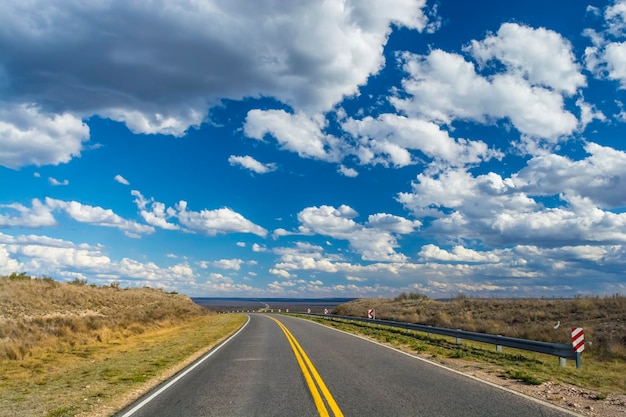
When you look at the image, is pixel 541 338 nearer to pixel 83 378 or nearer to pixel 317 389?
pixel 317 389

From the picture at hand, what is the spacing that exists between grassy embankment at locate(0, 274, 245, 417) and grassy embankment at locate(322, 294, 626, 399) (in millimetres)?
9564

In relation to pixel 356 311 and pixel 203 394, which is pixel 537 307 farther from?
pixel 356 311

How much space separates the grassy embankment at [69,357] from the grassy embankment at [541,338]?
9564 millimetres

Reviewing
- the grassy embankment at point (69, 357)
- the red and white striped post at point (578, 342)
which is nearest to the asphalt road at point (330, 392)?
the grassy embankment at point (69, 357)

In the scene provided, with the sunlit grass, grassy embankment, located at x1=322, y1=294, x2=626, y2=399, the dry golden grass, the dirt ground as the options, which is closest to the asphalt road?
the dirt ground

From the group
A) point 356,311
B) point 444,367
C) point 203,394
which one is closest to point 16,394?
point 203,394

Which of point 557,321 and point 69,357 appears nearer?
point 69,357

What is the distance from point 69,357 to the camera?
60.0 feet

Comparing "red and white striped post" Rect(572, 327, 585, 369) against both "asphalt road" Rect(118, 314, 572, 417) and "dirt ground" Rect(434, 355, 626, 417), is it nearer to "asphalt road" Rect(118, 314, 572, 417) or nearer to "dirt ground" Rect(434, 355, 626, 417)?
"dirt ground" Rect(434, 355, 626, 417)

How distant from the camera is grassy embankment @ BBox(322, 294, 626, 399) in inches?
486

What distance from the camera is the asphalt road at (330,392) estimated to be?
25.9 feet

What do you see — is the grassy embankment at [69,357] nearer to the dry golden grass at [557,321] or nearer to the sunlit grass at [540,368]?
the sunlit grass at [540,368]

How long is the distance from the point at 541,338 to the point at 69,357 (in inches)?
828

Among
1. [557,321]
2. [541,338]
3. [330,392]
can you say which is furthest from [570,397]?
[557,321]
